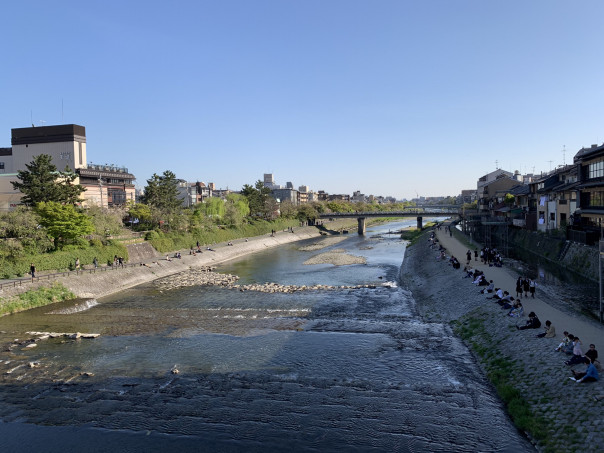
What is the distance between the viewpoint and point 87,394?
1684 cm

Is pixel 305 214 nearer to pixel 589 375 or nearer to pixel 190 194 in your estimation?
pixel 190 194

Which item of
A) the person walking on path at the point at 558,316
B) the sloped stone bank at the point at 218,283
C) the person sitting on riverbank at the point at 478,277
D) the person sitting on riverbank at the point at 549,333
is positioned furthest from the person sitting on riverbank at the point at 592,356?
the sloped stone bank at the point at 218,283

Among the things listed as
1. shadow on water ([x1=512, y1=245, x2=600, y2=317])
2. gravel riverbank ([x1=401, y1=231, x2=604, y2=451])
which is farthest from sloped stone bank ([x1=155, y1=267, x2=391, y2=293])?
shadow on water ([x1=512, y1=245, x2=600, y2=317])

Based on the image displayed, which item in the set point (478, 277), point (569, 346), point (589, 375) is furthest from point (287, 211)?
point (589, 375)

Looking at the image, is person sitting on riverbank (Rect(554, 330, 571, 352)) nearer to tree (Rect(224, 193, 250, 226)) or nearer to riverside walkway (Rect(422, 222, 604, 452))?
riverside walkway (Rect(422, 222, 604, 452))

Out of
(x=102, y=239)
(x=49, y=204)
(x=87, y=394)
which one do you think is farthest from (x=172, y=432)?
(x=102, y=239)

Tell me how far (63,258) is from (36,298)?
909 cm

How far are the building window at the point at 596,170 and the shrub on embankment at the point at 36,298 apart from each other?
4963cm

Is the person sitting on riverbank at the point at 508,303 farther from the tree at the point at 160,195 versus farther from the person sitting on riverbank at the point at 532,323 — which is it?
the tree at the point at 160,195

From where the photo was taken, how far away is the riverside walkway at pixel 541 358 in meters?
12.1

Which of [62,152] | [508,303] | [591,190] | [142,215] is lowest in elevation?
[508,303]

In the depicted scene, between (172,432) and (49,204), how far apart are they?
3537 centimetres

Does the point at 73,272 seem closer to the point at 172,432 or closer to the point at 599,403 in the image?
the point at 172,432

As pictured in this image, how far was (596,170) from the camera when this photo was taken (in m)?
40.2
